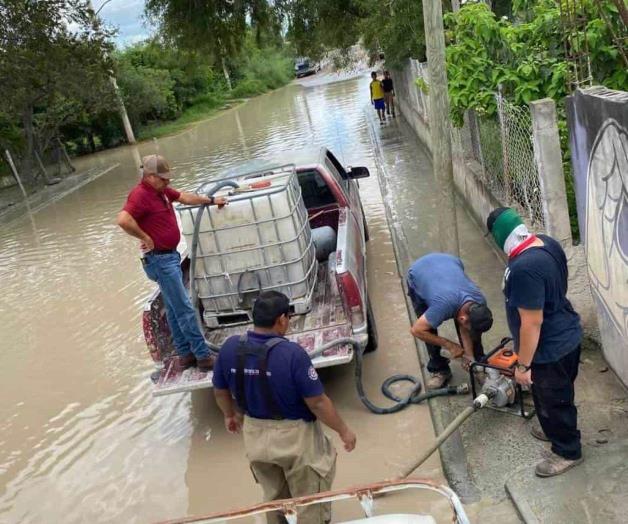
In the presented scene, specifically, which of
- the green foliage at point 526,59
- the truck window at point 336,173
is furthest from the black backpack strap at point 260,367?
the truck window at point 336,173

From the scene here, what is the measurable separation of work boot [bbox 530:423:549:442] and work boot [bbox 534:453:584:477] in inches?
14.4

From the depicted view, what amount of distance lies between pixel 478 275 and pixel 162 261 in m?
3.66

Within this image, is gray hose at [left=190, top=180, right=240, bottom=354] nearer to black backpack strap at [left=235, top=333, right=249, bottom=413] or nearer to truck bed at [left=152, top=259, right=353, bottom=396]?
truck bed at [left=152, top=259, right=353, bottom=396]

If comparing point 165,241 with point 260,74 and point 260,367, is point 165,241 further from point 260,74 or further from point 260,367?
point 260,74

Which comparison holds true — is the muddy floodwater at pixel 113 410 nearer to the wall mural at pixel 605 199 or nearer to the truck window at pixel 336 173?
the truck window at pixel 336 173

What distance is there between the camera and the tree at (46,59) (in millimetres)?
18781

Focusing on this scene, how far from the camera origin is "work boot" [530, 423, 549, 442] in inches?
164

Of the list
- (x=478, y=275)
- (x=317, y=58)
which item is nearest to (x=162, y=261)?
(x=478, y=275)

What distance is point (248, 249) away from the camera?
5473 mm

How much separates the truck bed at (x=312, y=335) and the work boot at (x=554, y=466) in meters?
1.66

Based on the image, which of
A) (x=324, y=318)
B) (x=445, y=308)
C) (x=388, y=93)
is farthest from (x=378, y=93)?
(x=445, y=308)

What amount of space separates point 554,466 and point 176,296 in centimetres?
299

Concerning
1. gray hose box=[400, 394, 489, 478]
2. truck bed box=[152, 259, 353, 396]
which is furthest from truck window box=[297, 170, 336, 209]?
gray hose box=[400, 394, 489, 478]

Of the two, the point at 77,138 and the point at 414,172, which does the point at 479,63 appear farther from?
the point at 77,138
